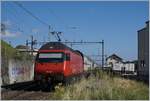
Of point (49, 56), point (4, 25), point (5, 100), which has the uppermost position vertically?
point (4, 25)

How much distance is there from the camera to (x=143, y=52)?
59844 mm

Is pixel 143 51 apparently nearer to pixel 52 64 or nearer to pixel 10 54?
pixel 10 54

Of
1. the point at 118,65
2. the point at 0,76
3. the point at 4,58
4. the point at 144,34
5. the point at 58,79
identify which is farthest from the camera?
the point at 118,65

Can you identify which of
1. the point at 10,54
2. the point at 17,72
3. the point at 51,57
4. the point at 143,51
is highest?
the point at 143,51

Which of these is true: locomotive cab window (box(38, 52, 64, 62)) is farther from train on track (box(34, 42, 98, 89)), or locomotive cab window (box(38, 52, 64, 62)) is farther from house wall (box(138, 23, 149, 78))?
house wall (box(138, 23, 149, 78))

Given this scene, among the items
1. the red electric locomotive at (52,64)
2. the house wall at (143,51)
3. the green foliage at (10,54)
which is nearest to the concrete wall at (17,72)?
the green foliage at (10,54)

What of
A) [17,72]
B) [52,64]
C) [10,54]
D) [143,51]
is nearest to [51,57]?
[52,64]

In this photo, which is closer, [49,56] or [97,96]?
[97,96]

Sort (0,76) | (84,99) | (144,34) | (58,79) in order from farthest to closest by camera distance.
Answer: (144,34) → (0,76) → (58,79) → (84,99)

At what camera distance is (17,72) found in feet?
136

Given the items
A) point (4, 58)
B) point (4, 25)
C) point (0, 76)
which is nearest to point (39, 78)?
point (0, 76)

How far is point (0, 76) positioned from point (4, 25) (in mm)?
10315

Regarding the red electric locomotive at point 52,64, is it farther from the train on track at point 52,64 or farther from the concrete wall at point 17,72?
the concrete wall at point 17,72

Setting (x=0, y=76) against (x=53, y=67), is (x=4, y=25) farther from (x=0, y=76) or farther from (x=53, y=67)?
(x=53, y=67)
